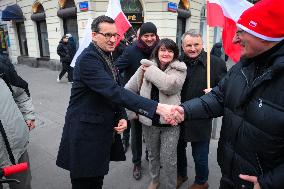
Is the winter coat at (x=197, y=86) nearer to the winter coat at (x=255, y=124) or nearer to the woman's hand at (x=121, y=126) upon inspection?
the woman's hand at (x=121, y=126)

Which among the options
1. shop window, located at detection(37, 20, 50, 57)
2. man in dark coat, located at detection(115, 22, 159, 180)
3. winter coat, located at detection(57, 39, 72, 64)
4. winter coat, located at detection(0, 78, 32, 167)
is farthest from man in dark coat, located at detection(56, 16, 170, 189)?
shop window, located at detection(37, 20, 50, 57)

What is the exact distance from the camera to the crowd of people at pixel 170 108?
5.09 feet

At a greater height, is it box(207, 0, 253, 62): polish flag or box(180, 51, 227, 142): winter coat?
box(207, 0, 253, 62): polish flag

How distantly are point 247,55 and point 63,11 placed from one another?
38.9 feet

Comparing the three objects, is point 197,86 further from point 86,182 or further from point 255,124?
point 86,182

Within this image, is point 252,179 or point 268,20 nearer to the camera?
point 268,20

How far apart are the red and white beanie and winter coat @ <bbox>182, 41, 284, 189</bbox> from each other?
10cm

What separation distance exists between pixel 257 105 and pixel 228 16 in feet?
7.23

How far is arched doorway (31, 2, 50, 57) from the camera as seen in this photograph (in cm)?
1384

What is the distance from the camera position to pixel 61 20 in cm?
1264

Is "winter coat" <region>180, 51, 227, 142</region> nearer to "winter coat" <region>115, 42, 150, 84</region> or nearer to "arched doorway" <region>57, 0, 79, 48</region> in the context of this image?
"winter coat" <region>115, 42, 150, 84</region>

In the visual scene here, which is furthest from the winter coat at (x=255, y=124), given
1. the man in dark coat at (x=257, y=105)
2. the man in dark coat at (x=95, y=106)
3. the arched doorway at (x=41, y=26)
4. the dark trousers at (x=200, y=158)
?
the arched doorway at (x=41, y=26)

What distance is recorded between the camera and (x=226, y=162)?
1.90 meters

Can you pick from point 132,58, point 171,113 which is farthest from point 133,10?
point 171,113
